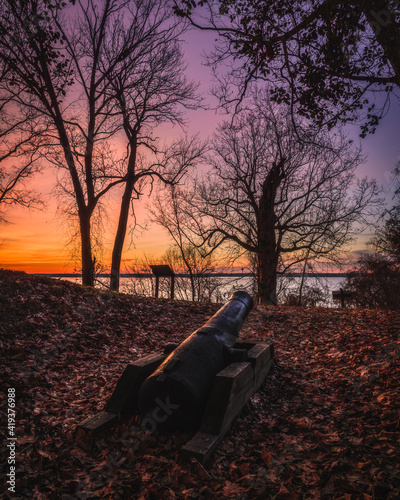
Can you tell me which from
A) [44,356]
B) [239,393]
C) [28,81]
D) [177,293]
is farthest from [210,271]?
[239,393]

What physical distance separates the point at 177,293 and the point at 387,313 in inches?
1103

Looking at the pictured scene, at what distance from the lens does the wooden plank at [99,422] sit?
4480mm

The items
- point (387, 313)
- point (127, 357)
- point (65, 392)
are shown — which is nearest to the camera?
point (65, 392)

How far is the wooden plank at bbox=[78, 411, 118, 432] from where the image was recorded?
14.7 ft

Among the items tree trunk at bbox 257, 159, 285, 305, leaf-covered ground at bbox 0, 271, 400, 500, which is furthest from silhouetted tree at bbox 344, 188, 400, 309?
leaf-covered ground at bbox 0, 271, 400, 500

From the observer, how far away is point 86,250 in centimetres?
1571

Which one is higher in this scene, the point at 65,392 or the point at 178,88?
the point at 178,88

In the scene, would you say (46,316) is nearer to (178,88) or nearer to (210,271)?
(178,88)

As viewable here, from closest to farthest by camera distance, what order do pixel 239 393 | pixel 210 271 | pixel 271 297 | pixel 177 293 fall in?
pixel 239 393
pixel 271 297
pixel 210 271
pixel 177 293

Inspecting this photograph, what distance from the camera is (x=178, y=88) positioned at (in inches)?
722

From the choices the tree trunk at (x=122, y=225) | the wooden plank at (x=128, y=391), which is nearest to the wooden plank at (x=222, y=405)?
the wooden plank at (x=128, y=391)

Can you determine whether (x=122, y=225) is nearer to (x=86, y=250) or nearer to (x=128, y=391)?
(x=86, y=250)

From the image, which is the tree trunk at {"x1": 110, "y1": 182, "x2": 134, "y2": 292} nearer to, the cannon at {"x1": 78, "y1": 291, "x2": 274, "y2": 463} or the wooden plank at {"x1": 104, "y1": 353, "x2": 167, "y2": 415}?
A: the wooden plank at {"x1": 104, "y1": 353, "x2": 167, "y2": 415}

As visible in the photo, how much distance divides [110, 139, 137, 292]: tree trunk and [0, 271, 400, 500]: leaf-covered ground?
6.89 metres
